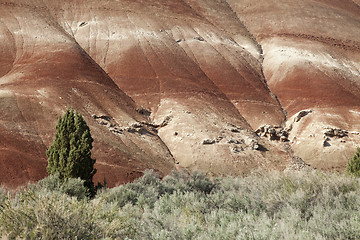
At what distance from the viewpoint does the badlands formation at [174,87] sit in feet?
92.0

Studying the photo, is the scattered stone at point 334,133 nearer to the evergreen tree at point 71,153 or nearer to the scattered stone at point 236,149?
the scattered stone at point 236,149

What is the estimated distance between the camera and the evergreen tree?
59.2 feet

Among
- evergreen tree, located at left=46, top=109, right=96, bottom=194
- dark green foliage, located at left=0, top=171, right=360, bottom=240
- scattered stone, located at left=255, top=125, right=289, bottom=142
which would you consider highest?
dark green foliage, located at left=0, top=171, right=360, bottom=240

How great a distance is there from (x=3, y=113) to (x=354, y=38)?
4867cm

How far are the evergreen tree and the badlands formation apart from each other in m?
4.27

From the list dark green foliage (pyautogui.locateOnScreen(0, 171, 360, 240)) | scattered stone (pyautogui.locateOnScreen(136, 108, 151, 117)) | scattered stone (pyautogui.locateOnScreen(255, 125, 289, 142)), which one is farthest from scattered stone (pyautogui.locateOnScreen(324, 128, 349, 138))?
dark green foliage (pyautogui.locateOnScreen(0, 171, 360, 240))

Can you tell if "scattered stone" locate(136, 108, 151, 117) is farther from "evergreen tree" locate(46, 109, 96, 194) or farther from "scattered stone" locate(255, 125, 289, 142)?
"evergreen tree" locate(46, 109, 96, 194)

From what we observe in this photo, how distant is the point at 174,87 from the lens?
3866 centimetres

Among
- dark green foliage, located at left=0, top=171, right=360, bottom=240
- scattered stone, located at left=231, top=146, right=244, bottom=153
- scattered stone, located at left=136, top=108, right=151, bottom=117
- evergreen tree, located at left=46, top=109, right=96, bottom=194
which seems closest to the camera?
dark green foliage, located at left=0, top=171, right=360, bottom=240

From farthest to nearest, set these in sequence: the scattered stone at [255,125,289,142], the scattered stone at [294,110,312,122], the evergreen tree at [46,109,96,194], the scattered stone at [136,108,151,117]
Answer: the scattered stone at [294,110,312,122] → the scattered stone at [255,125,289,142] → the scattered stone at [136,108,151,117] → the evergreen tree at [46,109,96,194]

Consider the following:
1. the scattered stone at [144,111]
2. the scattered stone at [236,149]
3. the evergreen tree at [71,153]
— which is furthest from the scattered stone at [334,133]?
the evergreen tree at [71,153]

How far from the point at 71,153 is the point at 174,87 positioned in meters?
21.5

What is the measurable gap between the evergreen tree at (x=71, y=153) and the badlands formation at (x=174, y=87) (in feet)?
14.0

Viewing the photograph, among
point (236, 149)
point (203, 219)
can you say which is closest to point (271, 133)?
point (236, 149)
